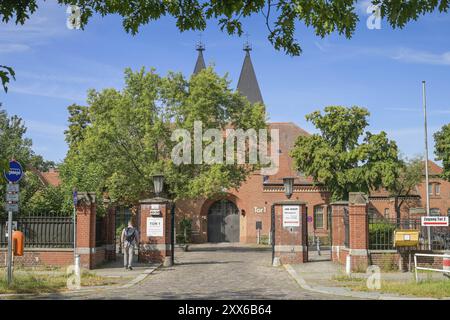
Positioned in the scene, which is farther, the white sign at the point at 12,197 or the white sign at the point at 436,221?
the white sign at the point at 436,221

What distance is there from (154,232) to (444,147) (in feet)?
99.4

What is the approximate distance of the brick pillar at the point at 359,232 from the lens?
19.2 metres

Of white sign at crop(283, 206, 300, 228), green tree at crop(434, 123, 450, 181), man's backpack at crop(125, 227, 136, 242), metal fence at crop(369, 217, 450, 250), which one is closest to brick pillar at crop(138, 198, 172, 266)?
man's backpack at crop(125, 227, 136, 242)

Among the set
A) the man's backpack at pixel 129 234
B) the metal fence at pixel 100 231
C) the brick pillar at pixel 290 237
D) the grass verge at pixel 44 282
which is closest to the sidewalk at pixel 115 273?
the grass verge at pixel 44 282

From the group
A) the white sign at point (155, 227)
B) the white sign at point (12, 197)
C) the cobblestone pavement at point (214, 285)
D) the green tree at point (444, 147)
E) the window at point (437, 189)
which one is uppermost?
the green tree at point (444, 147)

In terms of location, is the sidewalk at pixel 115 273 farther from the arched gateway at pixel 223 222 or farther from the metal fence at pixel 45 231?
the arched gateway at pixel 223 222

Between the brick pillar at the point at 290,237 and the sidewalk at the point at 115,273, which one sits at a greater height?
the brick pillar at the point at 290,237

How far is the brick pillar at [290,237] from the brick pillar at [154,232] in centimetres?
438

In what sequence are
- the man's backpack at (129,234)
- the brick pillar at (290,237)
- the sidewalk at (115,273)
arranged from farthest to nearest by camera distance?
the brick pillar at (290,237) → the man's backpack at (129,234) → the sidewalk at (115,273)

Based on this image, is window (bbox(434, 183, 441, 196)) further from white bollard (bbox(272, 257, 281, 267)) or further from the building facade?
white bollard (bbox(272, 257, 281, 267))
